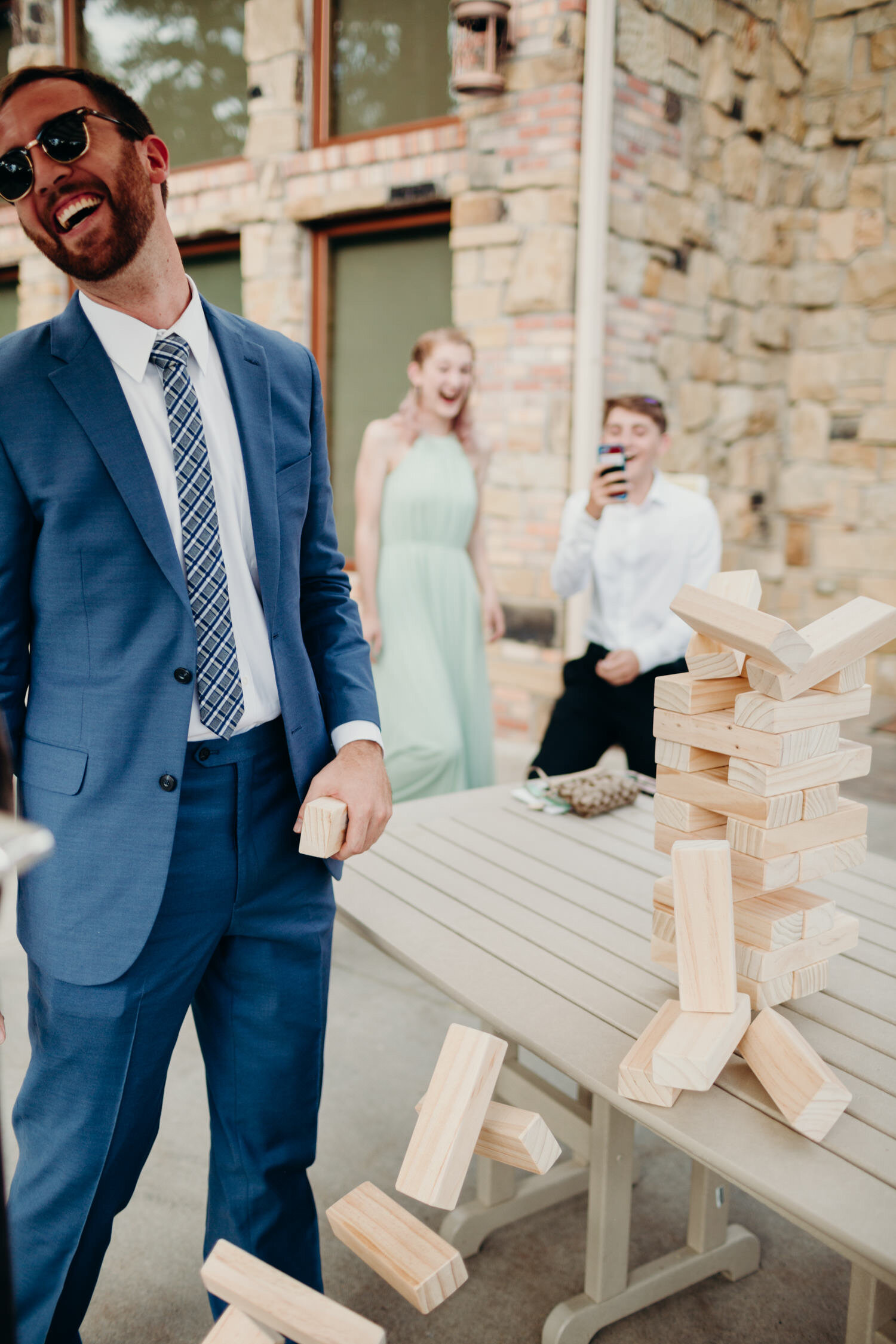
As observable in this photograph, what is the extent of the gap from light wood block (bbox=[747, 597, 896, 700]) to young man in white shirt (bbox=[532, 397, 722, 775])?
1.85 meters

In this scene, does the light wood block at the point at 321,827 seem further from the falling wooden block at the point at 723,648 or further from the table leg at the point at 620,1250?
the table leg at the point at 620,1250

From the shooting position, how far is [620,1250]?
2002mm

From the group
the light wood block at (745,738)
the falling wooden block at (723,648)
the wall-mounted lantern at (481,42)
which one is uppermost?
the wall-mounted lantern at (481,42)

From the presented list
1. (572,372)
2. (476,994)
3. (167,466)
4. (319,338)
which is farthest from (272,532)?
(319,338)

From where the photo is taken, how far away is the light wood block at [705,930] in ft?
4.71

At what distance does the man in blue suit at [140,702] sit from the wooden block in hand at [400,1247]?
1.36ft

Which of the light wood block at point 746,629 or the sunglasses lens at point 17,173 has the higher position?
the sunglasses lens at point 17,173

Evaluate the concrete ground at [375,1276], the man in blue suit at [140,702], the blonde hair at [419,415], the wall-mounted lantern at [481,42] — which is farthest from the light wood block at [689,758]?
the wall-mounted lantern at [481,42]

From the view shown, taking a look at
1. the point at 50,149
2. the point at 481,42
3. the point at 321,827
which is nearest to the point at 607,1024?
the point at 321,827

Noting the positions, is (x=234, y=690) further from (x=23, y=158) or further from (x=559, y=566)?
(x=559, y=566)

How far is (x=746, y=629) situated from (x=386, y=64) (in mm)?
5771

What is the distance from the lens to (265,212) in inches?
254

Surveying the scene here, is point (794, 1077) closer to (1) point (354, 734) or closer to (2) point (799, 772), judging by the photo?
(2) point (799, 772)

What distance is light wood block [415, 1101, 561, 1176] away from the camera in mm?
1251
